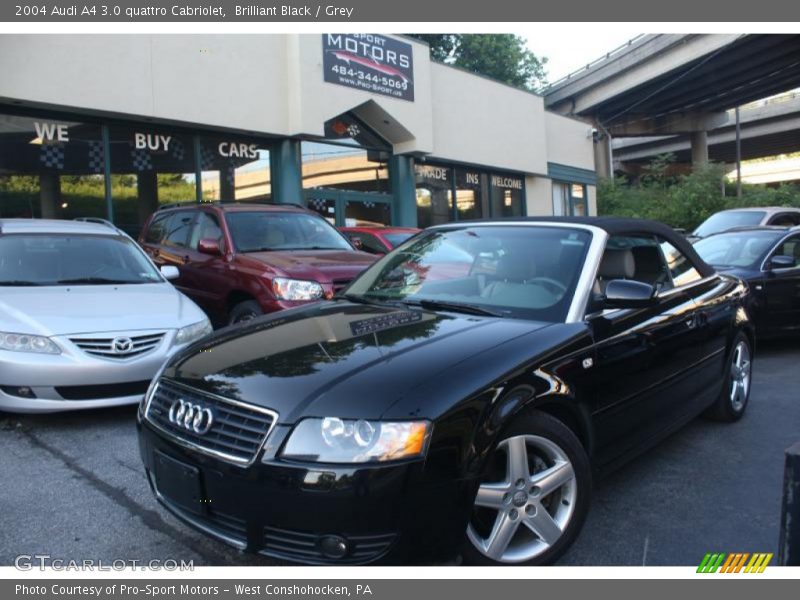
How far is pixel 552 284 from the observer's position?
138 inches

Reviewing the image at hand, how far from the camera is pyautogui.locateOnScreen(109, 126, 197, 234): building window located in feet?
38.7

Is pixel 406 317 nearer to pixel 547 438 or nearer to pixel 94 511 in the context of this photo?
pixel 547 438

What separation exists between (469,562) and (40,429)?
3614mm

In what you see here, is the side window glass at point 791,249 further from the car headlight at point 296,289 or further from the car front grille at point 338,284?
the car headlight at point 296,289

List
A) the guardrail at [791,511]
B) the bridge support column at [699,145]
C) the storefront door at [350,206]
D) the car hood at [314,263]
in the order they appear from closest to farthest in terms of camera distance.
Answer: the guardrail at [791,511] < the car hood at [314,263] < the storefront door at [350,206] < the bridge support column at [699,145]

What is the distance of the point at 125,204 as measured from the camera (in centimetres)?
1194

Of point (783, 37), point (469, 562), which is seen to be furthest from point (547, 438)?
point (783, 37)

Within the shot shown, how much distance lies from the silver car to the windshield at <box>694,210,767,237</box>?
37.0 feet

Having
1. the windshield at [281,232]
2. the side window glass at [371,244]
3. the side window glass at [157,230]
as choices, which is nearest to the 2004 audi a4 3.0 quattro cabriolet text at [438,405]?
the windshield at [281,232]

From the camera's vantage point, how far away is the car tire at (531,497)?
2.64 metres

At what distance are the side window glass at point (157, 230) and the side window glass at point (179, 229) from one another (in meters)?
0.17

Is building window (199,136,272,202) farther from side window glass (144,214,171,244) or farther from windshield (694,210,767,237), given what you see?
windshield (694,210,767,237)

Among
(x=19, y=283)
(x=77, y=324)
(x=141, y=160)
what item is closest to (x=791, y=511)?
(x=77, y=324)

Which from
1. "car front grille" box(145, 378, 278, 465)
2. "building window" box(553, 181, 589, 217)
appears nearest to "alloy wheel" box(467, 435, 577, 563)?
"car front grille" box(145, 378, 278, 465)
